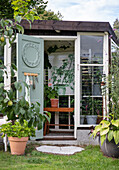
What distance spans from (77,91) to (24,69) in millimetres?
1276

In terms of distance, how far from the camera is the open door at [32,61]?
5711 millimetres

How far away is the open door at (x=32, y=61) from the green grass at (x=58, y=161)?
112 centimetres

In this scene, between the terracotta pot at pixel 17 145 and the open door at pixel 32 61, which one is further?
the open door at pixel 32 61

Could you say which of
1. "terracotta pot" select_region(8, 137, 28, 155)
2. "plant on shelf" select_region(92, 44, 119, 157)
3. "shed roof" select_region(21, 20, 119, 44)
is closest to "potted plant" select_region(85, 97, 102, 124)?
"plant on shelf" select_region(92, 44, 119, 157)

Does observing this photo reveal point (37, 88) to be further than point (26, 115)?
Yes

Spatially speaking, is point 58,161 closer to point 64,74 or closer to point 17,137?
point 17,137

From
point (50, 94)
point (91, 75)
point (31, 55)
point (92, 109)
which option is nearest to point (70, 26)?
point (31, 55)

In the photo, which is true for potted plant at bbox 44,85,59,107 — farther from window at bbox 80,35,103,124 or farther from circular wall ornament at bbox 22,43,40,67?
circular wall ornament at bbox 22,43,40,67

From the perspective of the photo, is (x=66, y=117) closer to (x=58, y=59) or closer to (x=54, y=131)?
(x=54, y=131)

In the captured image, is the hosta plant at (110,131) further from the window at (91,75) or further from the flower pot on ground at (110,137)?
the window at (91,75)

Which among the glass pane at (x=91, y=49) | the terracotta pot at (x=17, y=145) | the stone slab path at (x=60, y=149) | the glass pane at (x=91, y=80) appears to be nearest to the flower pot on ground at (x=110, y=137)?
the stone slab path at (x=60, y=149)

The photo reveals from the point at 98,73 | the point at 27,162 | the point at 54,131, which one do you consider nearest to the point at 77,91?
the point at 98,73

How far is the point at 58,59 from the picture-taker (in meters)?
7.75

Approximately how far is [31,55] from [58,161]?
7.86 ft
